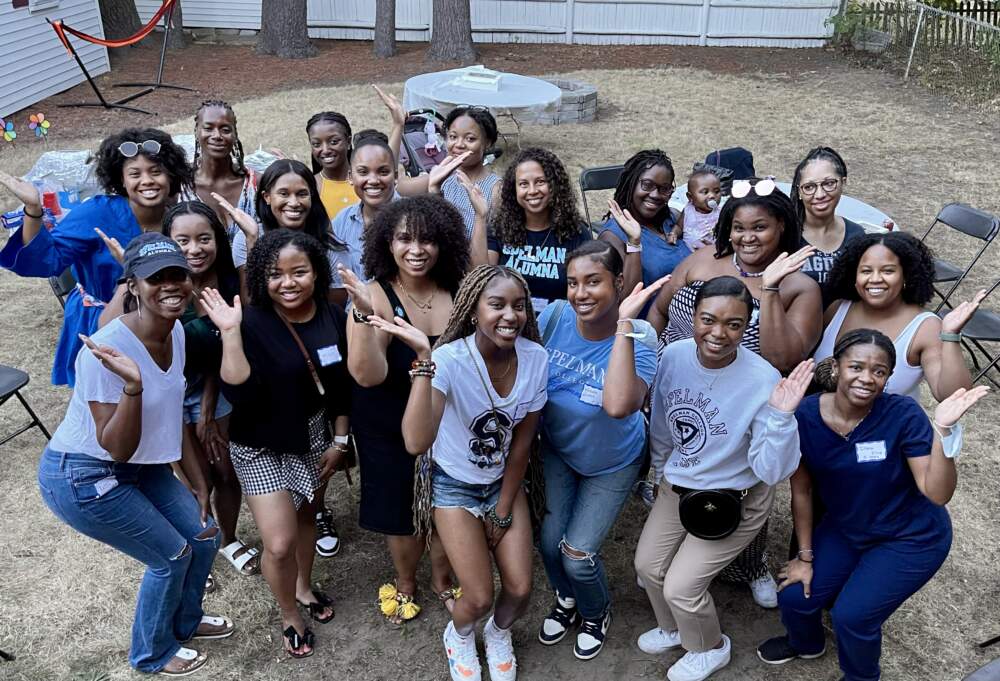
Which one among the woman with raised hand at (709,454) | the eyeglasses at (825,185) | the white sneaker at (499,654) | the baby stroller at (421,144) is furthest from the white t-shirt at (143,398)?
the baby stroller at (421,144)

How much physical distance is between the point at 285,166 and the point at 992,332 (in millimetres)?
4569

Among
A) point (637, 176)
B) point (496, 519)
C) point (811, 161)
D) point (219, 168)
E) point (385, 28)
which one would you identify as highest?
point (385, 28)

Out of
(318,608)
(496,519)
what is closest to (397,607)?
(318,608)

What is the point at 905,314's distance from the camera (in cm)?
359

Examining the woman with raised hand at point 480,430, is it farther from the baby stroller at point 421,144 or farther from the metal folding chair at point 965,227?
the baby stroller at point 421,144

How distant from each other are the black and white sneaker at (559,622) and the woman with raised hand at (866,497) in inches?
36.5

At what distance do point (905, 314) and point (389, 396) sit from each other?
7.19ft

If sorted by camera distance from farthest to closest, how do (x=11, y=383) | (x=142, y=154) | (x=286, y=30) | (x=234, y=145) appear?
1. (x=286, y=30)
2. (x=234, y=145)
3. (x=11, y=383)
4. (x=142, y=154)

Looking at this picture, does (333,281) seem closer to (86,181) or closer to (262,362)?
(262,362)

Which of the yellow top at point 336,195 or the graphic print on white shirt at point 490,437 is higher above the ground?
the yellow top at point 336,195

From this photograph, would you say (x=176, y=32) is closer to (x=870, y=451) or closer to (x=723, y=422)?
(x=723, y=422)

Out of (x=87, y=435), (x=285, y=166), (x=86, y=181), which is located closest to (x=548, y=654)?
(x=87, y=435)

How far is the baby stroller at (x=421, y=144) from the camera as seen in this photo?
780 cm

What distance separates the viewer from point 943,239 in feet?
26.6
